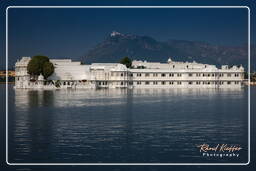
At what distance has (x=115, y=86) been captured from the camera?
71375 millimetres

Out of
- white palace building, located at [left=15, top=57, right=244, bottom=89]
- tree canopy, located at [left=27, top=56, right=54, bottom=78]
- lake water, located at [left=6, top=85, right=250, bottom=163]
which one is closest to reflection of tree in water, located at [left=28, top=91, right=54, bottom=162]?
lake water, located at [left=6, top=85, right=250, bottom=163]

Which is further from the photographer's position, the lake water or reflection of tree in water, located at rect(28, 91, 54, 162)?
reflection of tree in water, located at rect(28, 91, 54, 162)

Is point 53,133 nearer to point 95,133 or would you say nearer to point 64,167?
point 95,133

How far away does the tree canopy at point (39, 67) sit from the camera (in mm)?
66562

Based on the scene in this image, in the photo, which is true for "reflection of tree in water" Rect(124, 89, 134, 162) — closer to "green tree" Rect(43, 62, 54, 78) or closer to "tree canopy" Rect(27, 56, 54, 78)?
"green tree" Rect(43, 62, 54, 78)

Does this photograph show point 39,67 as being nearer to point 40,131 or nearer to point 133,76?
point 133,76

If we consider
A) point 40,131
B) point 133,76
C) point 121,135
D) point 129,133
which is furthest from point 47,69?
point 121,135

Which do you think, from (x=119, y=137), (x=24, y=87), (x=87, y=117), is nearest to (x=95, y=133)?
(x=119, y=137)

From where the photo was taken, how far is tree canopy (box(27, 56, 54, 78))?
66562 millimetres

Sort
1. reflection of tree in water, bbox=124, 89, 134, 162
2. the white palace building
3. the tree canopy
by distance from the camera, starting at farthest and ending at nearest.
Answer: the white palace building
the tree canopy
reflection of tree in water, bbox=124, 89, 134, 162

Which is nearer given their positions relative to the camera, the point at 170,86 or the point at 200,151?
the point at 200,151

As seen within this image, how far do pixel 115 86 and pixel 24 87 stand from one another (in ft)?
47.7

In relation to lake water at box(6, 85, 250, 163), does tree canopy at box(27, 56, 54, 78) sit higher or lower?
higher

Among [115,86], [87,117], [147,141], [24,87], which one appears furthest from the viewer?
[115,86]
